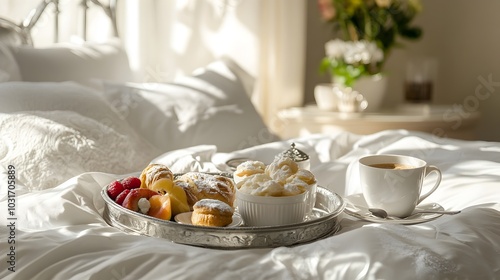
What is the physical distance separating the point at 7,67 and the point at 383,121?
184cm

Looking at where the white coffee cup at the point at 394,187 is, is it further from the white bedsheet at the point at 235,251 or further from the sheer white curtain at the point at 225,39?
the sheer white curtain at the point at 225,39

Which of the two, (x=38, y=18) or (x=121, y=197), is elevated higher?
(x=38, y=18)

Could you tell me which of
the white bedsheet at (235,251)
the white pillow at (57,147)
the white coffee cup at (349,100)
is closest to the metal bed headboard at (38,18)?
the white pillow at (57,147)

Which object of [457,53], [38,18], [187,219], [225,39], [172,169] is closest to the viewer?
[187,219]

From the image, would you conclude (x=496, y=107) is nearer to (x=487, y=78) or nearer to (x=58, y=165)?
(x=487, y=78)

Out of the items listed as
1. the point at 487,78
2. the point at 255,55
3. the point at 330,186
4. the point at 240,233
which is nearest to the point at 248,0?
the point at 255,55

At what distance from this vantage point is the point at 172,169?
81.4 inches

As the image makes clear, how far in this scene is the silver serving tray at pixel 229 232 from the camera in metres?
1.44

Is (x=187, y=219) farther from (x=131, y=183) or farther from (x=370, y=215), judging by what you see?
(x=370, y=215)

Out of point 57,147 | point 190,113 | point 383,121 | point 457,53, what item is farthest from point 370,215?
point 457,53

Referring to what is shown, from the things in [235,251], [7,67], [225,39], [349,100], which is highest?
[225,39]

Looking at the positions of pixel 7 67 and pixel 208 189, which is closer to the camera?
pixel 208 189

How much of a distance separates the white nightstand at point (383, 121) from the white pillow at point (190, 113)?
2.85 feet

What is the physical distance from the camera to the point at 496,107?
4.36 m
